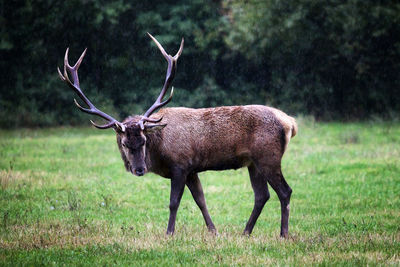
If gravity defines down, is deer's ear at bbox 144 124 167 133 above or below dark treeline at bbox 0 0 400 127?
above

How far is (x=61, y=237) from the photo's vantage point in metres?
7.53

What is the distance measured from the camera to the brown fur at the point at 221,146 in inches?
307

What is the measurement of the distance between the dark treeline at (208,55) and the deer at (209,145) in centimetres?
1936

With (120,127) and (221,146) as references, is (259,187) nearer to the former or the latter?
(221,146)

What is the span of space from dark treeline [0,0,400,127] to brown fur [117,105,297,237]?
19345 millimetres

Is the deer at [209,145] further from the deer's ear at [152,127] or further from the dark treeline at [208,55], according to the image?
the dark treeline at [208,55]

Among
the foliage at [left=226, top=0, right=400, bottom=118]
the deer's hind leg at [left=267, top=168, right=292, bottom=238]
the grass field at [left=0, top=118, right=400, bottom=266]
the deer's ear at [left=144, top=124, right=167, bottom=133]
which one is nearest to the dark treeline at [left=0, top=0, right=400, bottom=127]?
the foliage at [left=226, top=0, right=400, bottom=118]

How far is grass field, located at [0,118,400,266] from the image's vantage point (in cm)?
657

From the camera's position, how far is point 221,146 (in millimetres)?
8016

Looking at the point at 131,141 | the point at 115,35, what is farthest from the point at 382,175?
the point at 115,35

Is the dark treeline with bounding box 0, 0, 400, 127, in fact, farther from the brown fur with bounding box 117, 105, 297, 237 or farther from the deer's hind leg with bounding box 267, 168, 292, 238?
the deer's hind leg with bounding box 267, 168, 292, 238

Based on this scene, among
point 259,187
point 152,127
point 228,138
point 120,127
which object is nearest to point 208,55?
point 259,187

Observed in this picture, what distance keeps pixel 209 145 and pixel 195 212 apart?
2165mm

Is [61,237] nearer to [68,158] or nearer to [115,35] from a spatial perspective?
[68,158]
